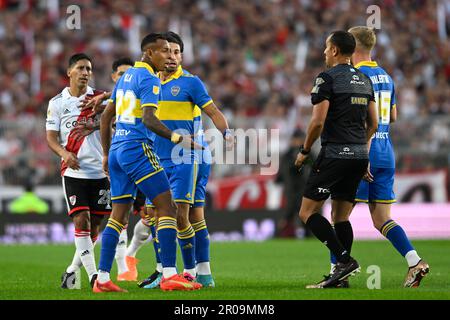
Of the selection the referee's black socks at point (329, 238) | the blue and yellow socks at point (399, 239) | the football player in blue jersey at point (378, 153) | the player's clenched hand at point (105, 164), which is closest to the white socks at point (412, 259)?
the blue and yellow socks at point (399, 239)

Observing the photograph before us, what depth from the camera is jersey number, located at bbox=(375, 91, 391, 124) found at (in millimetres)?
10648

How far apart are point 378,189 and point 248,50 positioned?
1820 cm

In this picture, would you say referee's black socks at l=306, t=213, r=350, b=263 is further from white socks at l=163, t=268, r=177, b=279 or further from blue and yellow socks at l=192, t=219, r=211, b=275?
white socks at l=163, t=268, r=177, b=279

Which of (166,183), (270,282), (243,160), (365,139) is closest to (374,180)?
(365,139)

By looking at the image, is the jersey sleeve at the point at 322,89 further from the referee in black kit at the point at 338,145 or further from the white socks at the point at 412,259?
the white socks at the point at 412,259

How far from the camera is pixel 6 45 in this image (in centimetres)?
2658

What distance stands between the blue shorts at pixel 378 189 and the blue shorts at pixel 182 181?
6.12 feet

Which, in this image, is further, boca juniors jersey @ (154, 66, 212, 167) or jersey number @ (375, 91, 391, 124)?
jersey number @ (375, 91, 391, 124)

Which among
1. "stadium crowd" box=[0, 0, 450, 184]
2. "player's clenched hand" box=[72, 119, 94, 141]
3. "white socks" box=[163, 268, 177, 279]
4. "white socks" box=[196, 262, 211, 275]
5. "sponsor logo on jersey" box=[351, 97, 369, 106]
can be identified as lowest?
"white socks" box=[196, 262, 211, 275]

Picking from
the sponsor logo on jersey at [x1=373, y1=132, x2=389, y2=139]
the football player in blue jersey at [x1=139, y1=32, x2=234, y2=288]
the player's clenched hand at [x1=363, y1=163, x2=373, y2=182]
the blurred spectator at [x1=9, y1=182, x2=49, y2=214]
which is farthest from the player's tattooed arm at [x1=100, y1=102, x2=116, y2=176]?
the blurred spectator at [x1=9, y1=182, x2=49, y2=214]

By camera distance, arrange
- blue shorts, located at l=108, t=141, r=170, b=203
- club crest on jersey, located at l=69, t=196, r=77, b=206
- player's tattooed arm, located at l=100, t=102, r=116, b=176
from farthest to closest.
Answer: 1. club crest on jersey, located at l=69, t=196, r=77, b=206
2. player's tattooed arm, located at l=100, t=102, r=116, b=176
3. blue shorts, located at l=108, t=141, r=170, b=203

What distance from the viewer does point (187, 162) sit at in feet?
33.9

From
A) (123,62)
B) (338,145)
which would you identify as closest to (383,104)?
(338,145)

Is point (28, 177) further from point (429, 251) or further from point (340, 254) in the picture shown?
point (340, 254)
